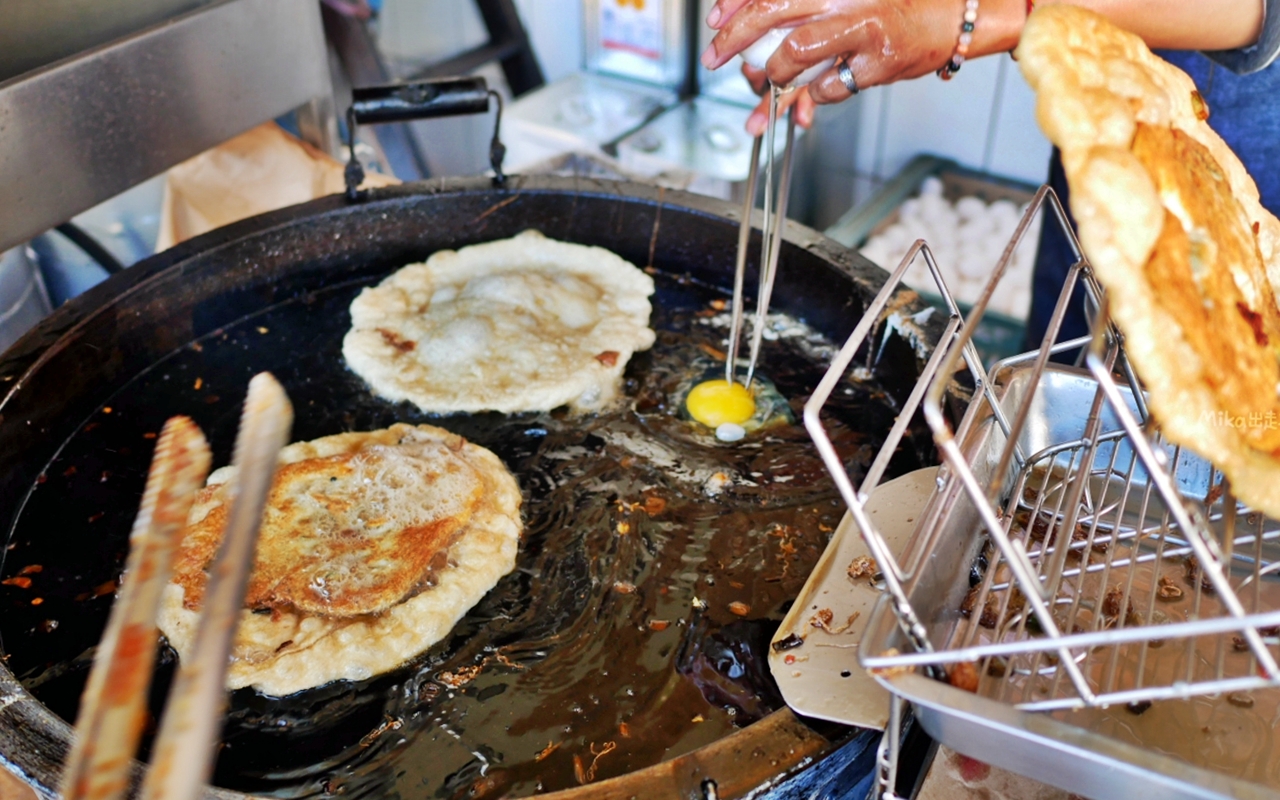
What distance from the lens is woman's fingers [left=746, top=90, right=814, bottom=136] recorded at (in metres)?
2.41

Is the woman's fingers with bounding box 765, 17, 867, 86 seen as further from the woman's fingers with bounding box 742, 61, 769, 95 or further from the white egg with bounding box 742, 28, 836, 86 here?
the woman's fingers with bounding box 742, 61, 769, 95

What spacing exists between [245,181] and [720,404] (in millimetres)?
2180

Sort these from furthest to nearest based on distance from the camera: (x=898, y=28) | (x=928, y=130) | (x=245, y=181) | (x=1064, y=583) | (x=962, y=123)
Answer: (x=928, y=130)
(x=962, y=123)
(x=245, y=181)
(x=898, y=28)
(x=1064, y=583)

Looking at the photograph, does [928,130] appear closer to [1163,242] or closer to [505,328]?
[505,328]

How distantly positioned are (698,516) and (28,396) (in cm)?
166

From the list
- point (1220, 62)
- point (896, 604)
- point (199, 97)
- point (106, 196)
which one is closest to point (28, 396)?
point (106, 196)

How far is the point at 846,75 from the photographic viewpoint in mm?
2031

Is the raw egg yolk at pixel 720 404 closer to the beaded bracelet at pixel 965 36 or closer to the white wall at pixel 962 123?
the beaded bracelet at pixel 965 36

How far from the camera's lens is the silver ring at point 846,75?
202 centimetres

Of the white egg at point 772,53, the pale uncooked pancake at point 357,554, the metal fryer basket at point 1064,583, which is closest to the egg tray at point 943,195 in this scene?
the white egg at point 772,53

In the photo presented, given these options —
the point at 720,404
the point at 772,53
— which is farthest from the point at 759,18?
the point at 720,404

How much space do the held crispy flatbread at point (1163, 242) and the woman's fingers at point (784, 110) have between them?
1027 mm

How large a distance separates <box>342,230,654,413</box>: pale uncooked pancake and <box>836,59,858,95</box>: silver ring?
96 cm

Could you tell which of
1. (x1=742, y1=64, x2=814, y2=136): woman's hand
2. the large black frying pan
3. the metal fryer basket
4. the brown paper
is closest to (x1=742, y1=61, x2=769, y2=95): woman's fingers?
(x1=742, y1=64, x2=814, y2=136): woman's hand
